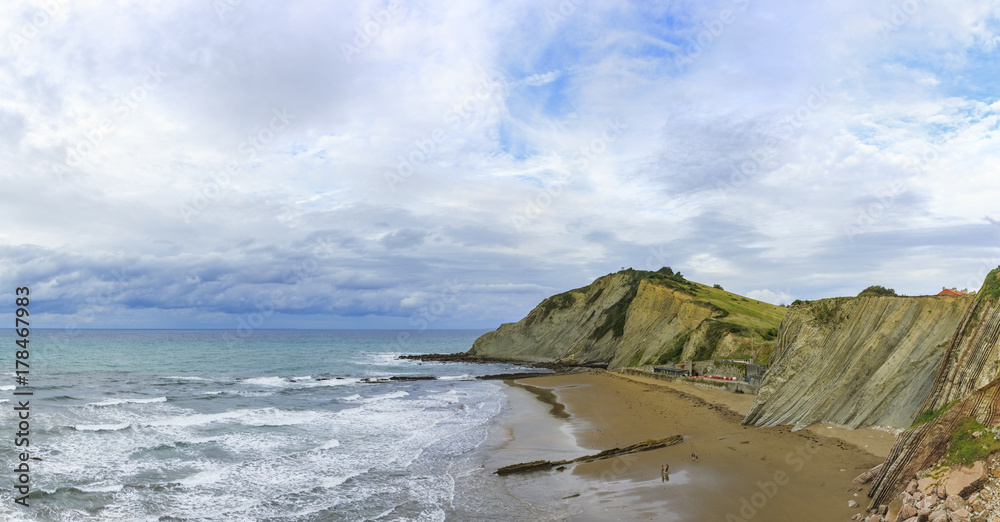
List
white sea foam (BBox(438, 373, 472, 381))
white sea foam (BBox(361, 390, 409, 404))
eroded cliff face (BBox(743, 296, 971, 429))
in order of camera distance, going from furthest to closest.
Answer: white sea foam (BBox(438, 373, 472, 381)) < white sea foam (BBox(361, 390, 409, 404)) < eroded cliff face (BBox(743, 296, 971, 429))

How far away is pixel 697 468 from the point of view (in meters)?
21.9

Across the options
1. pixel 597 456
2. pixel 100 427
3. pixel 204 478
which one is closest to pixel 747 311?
pixel 597 456

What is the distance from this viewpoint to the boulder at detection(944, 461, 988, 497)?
466 inches

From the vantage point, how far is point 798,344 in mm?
28312

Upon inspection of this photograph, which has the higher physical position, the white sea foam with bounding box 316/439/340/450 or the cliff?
the cliff

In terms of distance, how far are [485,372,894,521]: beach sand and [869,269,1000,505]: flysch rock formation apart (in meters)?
1.83

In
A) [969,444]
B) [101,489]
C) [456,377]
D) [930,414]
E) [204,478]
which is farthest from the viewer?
[456,377]

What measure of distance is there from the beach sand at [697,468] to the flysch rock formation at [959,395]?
6.01ft

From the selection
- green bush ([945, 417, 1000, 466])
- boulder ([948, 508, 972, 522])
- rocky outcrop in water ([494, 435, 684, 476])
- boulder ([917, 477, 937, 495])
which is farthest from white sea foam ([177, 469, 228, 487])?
green bush ([945, 417, 1000, 466])

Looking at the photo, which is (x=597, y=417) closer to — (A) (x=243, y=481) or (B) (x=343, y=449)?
(B) (x=343, y=449)

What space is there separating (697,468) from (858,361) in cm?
921

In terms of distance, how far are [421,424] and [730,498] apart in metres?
21.7

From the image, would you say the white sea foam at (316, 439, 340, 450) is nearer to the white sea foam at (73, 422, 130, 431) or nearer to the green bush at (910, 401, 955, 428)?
the white sea foam at (73, 422, 130, 431)

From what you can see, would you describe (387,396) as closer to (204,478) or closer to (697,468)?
(204,478)
